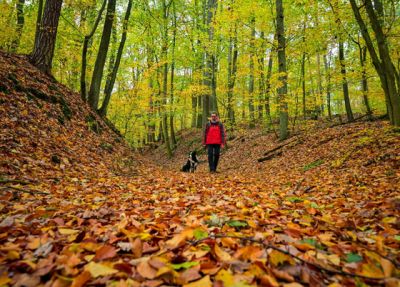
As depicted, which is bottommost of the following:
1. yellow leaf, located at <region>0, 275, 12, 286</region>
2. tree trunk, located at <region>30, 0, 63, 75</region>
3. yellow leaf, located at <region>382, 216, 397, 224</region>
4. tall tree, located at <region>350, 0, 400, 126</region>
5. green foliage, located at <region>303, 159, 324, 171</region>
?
yellow leaf, located at <region>0, 275, 12, 286</region>

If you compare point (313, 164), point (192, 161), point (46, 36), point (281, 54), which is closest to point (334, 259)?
point (313, 164)

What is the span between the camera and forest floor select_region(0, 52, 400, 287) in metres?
1.46

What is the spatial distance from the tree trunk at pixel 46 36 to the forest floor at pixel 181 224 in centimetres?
230

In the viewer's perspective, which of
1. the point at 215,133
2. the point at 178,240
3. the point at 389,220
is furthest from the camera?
the point at 215,133

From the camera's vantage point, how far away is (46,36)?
7.91 metres

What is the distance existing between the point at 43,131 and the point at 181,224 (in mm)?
4927

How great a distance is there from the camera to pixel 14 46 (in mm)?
11914

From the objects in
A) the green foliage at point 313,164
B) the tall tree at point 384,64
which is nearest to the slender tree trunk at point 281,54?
the green foliage at point 313,164

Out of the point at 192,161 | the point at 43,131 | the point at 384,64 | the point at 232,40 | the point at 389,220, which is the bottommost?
the point at 389,220

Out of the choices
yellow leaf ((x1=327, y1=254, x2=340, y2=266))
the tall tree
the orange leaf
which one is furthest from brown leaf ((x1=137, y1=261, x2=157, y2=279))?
the tall tree

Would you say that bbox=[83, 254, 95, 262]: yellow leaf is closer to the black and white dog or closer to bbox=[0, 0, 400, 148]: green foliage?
bbox=[0, 0, 400, 148]: green foliage

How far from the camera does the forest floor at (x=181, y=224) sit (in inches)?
57.3

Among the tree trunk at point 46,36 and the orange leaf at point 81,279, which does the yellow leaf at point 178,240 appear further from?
the tree trunk at point 46,36

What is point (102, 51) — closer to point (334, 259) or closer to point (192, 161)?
point (192, 161)
